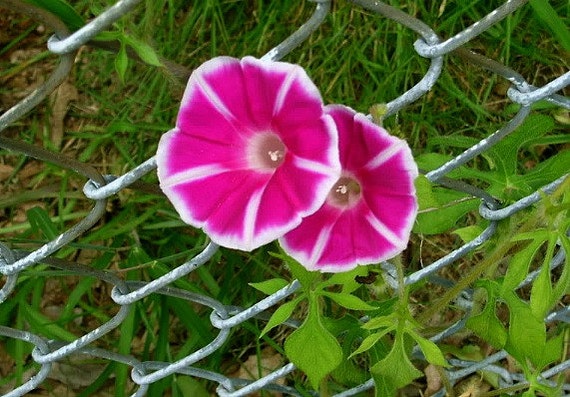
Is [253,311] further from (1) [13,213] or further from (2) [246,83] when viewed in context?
(1) [13,213]

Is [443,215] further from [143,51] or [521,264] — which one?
[143,51]

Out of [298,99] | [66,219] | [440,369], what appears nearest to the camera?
[298,99]

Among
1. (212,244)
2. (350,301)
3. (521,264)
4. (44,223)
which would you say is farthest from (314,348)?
(44,223)

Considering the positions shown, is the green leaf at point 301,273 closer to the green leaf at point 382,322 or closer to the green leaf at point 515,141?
the green leaf at point 382,322

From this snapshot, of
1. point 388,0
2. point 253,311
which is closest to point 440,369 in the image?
point 253,311

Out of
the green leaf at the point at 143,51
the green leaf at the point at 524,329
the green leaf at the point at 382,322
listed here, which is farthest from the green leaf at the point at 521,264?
the green leaf at the point at 143,51

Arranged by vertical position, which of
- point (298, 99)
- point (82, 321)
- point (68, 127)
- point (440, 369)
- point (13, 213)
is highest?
point (298, 99)
